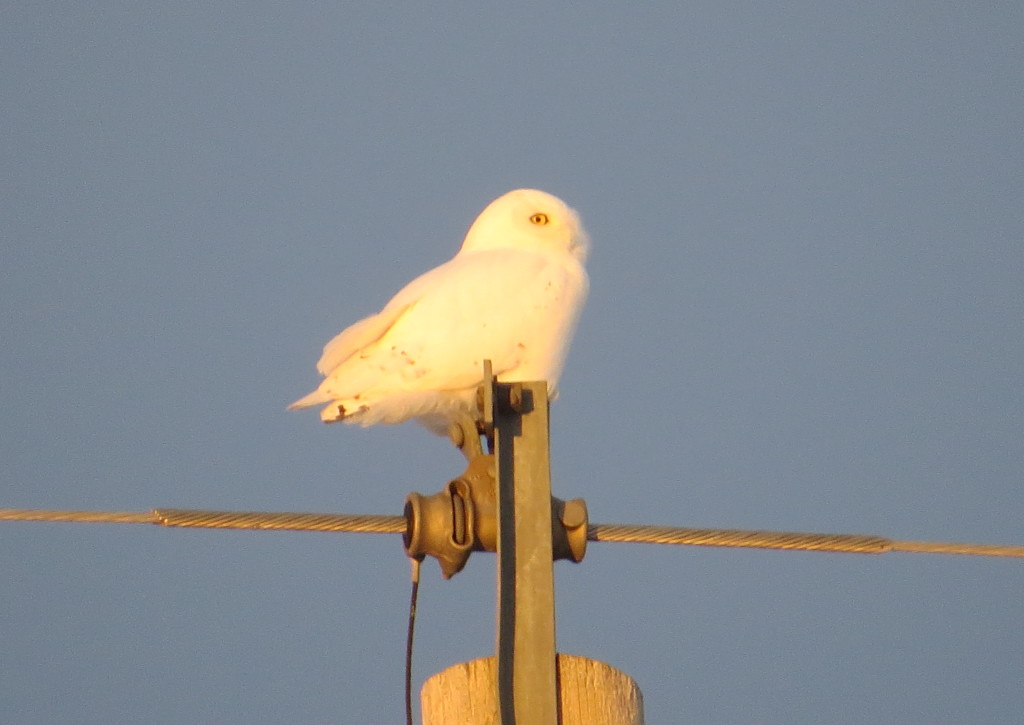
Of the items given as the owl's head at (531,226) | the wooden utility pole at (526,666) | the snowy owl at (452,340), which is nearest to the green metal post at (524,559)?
the wooden utility pole at (526,666)

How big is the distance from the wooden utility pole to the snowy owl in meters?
2.67

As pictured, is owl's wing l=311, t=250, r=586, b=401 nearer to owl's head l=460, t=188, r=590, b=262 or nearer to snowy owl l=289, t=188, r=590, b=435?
snowy owl l=289, t=188, r=590, b=435

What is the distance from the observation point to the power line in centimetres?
366

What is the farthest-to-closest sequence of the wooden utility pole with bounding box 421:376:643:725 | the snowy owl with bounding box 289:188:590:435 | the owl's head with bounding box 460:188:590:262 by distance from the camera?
the owl's head with bounding box 460:188:590:262 → the snowy owl with bounding box 289:188:590:435 → the wooden utility pole with bounding box 421:376:643:725

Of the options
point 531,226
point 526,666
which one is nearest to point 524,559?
point 526,666

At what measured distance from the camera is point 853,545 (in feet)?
12.6

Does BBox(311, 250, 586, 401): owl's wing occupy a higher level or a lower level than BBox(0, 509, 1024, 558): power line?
higher

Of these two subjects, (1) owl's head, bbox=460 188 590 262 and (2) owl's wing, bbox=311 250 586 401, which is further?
(1) owl's head, bbox=460 188 590 262

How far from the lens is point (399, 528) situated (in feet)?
12.0

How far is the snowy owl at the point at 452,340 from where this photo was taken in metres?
6.30

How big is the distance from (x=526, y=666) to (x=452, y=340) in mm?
3385

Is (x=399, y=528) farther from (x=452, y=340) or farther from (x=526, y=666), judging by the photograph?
(x=452, y=340)

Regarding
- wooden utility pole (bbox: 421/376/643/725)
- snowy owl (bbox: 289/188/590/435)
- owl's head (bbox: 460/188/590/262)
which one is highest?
owl's head (bbox: 460/188/590/262)

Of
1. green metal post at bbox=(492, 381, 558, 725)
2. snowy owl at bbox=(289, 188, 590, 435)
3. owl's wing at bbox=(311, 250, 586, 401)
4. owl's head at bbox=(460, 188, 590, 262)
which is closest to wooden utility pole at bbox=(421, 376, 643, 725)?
green metal post at bbox=(492, 381, 558, 725)
